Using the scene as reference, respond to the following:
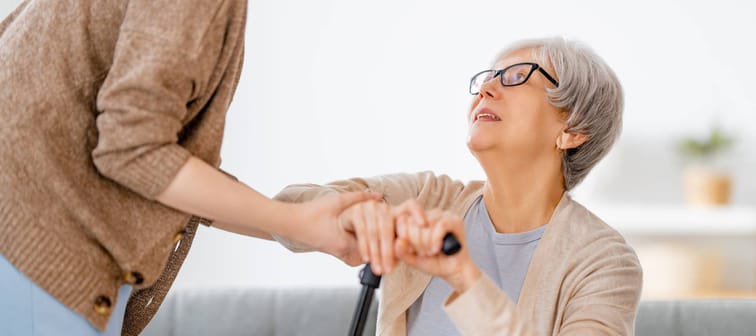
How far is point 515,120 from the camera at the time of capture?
1774 mm

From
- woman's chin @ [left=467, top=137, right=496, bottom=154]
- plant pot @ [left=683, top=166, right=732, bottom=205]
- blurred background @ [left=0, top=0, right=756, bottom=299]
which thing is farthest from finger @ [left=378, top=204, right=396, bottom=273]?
plant pot @ [left=683, top=166, right=732, bottom=205]

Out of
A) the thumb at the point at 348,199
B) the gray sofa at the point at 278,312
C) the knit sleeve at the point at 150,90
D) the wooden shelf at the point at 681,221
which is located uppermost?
the knit sleeve at the point at 150,90

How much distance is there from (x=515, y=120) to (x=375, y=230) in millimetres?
701

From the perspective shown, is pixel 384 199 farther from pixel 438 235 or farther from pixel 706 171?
pixel 706 171

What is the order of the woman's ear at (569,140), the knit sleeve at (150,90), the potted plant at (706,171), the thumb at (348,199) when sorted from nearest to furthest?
the knit sleeve at (150,90) → the thumb at (348,199) → the woman's ear at (569,140) → the potted plant at (706,171)

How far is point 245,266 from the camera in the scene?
171 inches

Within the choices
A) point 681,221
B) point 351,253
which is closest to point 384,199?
point 351,253

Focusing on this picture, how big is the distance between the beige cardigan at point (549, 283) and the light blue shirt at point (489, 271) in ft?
0.12

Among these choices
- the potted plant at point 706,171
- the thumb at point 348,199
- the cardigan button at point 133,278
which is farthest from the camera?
the potted plant at point 706,171

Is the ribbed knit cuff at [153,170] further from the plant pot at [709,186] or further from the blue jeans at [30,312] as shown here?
the plant pot at [709,186]

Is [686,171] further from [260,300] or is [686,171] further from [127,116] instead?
[127,116]

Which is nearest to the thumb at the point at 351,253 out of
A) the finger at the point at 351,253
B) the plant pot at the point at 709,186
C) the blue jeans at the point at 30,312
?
the finger at the point at 351,253

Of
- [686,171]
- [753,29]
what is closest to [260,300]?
[686,171]

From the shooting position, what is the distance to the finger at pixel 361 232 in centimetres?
116
